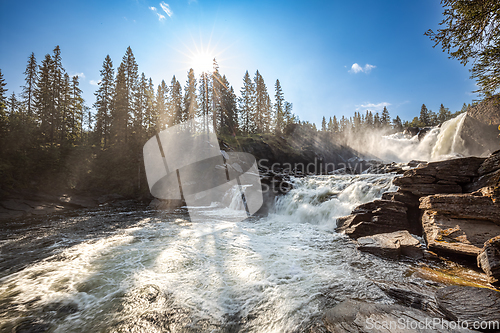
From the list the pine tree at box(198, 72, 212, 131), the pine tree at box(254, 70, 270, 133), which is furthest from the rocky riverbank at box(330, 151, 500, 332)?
the pine tree at box(254, 70, 270, 133)

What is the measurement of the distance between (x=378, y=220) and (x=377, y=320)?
23.2 ft

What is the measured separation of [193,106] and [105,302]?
4351 cm

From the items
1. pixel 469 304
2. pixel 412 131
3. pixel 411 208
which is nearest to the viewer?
pixel 469 304

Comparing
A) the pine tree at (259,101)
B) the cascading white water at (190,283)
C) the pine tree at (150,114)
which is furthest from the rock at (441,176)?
the pine tree at (259,101)

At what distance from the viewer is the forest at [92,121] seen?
63.6 ft

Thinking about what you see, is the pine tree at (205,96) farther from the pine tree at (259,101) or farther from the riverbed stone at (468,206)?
the riverbed stone at (468,206)

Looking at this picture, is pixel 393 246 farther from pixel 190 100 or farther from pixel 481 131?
pixel 190 100

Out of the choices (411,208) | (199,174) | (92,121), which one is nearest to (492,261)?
(411,208)

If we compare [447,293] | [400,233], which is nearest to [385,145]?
[400,233]

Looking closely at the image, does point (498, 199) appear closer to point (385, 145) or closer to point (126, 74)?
point (126, 74)

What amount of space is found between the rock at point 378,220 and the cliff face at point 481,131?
22.3m

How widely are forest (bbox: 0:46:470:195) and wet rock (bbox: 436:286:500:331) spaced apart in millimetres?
28288

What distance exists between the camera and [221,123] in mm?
48188

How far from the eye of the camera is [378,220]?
29.4ft
